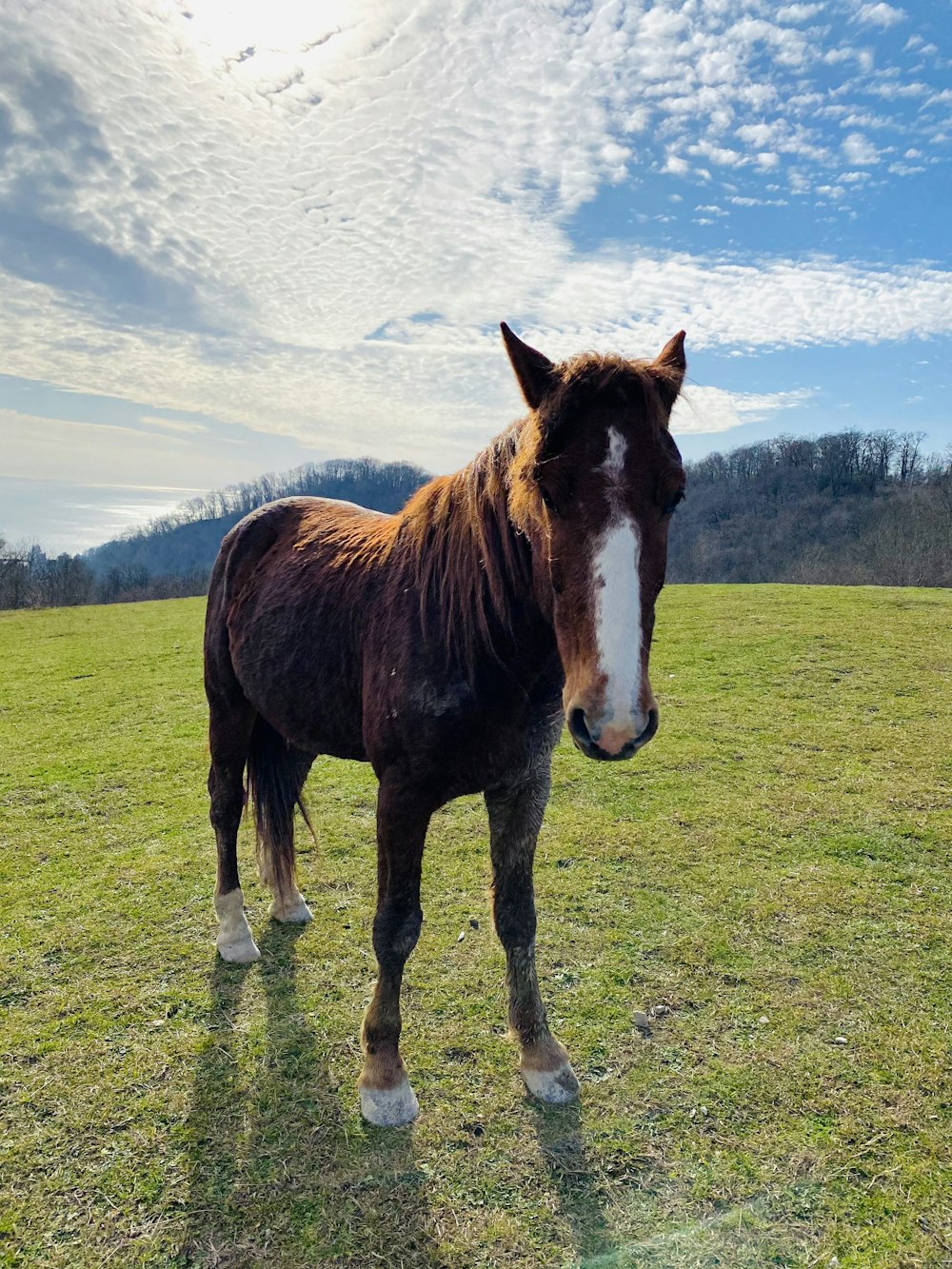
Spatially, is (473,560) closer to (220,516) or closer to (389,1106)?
(389,1106)

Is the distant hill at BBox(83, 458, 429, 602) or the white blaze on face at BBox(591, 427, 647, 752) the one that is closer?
the white blaze on face at BBox(591, 427, 647, 752)

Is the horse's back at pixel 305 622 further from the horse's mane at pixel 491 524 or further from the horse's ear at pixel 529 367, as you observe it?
the horse's ear at pixel 529 367

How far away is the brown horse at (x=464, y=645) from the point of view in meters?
1.71

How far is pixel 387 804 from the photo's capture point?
7.88ft

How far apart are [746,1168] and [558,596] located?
6.93 ft

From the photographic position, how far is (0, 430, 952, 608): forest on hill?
3056 centimetres

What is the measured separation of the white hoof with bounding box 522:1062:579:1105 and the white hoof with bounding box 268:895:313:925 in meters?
1.70

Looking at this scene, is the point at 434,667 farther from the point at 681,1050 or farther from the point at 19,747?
the point at 19,747

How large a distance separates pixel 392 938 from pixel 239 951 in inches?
56.5

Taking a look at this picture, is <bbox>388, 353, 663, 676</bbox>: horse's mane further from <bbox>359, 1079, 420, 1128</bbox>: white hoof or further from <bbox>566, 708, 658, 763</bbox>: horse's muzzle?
<bbox>359, 1079, 420, 1128</bbox>: white hoof

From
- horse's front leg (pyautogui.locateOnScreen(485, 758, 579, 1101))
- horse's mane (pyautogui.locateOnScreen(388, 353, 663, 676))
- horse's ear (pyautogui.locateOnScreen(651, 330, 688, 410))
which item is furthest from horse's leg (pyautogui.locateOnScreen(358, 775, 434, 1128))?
horse's ear (pyautogui.locateOnScreen(651, 330, 688, 410))

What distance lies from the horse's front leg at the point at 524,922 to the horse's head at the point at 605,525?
972 millimetres

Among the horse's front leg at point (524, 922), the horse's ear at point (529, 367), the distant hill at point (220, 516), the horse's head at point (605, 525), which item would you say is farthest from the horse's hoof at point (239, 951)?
Result: the distant hill at point (220, 516)

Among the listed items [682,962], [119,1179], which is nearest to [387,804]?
[119,1179]
